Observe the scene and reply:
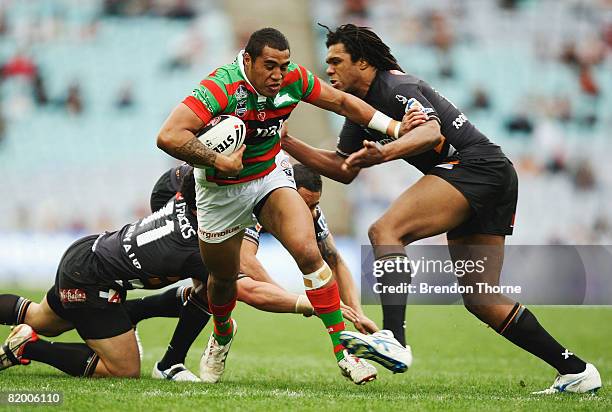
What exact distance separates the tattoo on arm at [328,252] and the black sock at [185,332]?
1.13 meters

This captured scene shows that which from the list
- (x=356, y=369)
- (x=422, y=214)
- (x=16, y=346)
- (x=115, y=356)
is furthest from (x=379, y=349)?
(x=16, y=346)

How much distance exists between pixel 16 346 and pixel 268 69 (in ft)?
9.79

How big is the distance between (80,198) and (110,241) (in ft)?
46.1

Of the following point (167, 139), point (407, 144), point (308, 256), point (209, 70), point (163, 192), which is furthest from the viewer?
point (209, 70)

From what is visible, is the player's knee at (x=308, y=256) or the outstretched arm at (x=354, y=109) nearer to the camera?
the player's knee at (x=308, y=256)

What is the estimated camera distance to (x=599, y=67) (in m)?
23.4

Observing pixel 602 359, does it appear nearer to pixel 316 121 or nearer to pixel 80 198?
pixel 316 121

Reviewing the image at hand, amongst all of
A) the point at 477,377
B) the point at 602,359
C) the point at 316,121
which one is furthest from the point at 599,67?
the point at 477,377

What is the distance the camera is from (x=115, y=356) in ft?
24.3

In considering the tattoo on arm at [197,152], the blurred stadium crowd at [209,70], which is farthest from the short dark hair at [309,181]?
the blurred stadium crowd at [209,70]

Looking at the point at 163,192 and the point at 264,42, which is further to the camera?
the point at 163,192

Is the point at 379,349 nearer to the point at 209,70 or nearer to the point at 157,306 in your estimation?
the point at 157,306

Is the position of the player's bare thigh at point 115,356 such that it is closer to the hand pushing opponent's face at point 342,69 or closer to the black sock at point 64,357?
the black sock at point 64,357

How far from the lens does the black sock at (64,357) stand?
7434 millimetres
